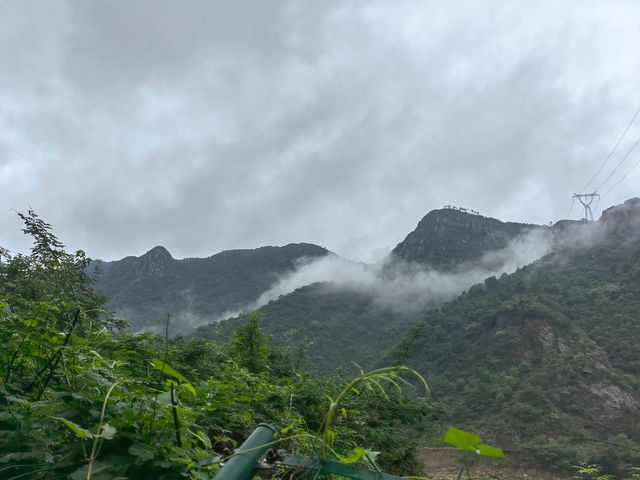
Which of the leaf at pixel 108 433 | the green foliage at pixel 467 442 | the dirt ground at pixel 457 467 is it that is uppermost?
the leaf at pixel 108 433

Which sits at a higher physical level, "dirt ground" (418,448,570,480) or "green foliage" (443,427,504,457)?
"green foliage" (443,427,504,457)

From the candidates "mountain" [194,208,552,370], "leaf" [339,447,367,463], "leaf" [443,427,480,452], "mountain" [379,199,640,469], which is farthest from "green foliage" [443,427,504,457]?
"mountain" [194,208,552,370]

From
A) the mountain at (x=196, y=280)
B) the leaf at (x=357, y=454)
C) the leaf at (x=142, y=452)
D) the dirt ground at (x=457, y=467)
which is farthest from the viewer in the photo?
the mountain at (x=196, y=280)

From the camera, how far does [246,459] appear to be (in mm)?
949

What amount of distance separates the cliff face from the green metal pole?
76755mm

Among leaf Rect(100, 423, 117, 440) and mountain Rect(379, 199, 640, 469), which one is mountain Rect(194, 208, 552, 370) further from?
leaf Rect(100, 423, 117, 440)

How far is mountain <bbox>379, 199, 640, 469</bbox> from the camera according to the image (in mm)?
25016

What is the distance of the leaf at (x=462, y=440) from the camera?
2.19 feet

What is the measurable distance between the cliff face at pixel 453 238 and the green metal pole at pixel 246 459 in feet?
252

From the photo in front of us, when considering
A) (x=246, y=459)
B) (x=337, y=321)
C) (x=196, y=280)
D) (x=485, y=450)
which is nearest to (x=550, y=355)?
(x=337, y=321)

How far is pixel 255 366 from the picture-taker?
6.81 metres

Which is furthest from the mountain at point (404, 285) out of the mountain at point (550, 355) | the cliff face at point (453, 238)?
the mountain at point (550, 355)

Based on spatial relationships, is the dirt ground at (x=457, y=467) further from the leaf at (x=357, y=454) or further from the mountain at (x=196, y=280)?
the mountain at (x=196, y=280)

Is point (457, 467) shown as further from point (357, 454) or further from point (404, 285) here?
point (404, 285)
